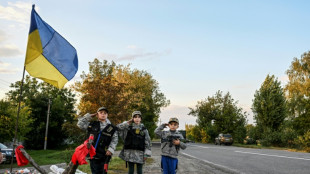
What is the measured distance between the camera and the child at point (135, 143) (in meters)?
6.26

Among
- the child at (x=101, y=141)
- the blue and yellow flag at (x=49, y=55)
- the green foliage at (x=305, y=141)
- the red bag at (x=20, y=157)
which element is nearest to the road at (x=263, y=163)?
the child at (x=101, y=141)

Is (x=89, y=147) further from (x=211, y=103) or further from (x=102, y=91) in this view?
(x=211, y=103)

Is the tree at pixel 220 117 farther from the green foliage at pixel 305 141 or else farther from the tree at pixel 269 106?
the green foliage at pixel 305 141

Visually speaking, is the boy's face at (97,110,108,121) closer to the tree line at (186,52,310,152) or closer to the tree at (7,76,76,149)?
the tree line at (186,52,310,152)

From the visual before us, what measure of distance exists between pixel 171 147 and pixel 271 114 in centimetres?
3127

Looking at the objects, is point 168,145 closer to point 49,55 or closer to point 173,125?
point 173,125

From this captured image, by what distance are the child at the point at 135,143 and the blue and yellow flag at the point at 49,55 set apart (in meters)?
1.96

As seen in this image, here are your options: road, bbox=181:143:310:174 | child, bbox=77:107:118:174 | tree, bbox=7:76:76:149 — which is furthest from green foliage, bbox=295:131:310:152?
tree, bbox=7:76:76:149

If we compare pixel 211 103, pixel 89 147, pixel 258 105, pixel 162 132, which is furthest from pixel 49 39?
pixel 211 103

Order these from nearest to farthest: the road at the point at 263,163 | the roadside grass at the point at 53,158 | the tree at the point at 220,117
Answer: the roadside grass at the point at 53,158
the road at the point at 263,163
the tree at the point at 220,117

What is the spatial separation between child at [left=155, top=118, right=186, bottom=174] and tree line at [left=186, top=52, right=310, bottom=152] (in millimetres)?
21166

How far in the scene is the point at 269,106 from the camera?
35.1 metres

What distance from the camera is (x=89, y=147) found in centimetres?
267

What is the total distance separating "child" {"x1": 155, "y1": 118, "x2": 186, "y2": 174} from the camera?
6594mm
